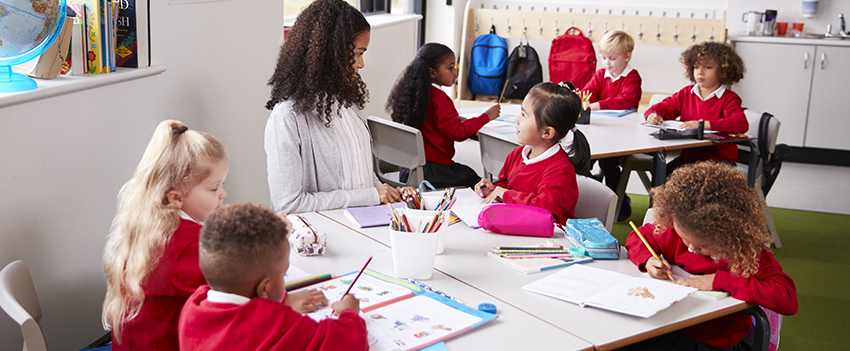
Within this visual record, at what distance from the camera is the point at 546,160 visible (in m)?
2.10

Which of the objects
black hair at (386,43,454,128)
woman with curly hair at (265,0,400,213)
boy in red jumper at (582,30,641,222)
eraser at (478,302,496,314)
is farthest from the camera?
boy in red jumper at (582,30,641,222)

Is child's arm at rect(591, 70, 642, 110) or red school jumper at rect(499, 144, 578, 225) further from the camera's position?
child's arm at rect(591, 70, 642, 110)

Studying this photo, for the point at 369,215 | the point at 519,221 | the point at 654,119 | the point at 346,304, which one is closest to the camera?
Answer: the point at 346,304

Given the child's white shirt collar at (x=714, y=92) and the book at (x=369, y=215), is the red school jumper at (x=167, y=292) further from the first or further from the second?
the child's white shirt collar at (x=714, y=92)

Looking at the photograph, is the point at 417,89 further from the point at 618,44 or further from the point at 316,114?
the point at 618,44

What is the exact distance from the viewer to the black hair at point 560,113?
210 cm

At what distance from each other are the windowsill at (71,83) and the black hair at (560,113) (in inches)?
49.2

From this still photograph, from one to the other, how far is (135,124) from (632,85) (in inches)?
120

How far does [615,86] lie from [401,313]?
125 inches

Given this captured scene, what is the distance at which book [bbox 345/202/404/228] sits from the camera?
1.79 metres

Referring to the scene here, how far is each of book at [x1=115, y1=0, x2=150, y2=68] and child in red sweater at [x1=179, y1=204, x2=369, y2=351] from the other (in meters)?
1.04

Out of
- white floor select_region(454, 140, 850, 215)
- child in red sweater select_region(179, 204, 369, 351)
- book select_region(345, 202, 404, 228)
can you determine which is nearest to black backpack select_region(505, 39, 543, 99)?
white floor select_region(454, 140, 850, 215)

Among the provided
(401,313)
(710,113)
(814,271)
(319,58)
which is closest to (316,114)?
(319,58)

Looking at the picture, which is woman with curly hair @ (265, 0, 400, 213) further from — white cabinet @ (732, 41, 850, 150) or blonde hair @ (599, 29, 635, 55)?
white cabinet @ (732, 41, 850, 150)
